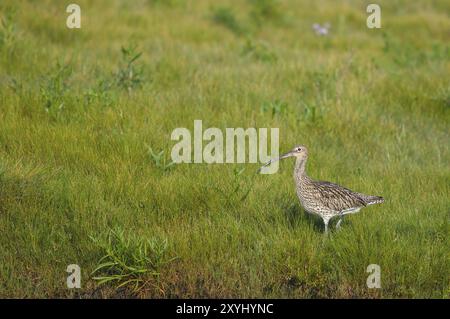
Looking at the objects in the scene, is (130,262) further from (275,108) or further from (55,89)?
(275,108)

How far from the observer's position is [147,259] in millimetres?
5777

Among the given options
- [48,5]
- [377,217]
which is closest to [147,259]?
[377,217]

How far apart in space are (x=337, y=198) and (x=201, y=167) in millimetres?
1826

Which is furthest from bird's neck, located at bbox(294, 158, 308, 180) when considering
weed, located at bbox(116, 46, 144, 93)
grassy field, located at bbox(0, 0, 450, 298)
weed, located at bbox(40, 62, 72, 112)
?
weed, located at bbox(116, 46, 144, 93)

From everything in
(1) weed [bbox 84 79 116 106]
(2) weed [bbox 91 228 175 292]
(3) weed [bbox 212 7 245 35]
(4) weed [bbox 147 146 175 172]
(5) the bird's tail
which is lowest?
(2) weed [bbox 91 228 175 292]

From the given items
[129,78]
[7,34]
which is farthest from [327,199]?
[7,34]

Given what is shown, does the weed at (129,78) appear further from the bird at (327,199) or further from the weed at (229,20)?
the weed at (229,20)

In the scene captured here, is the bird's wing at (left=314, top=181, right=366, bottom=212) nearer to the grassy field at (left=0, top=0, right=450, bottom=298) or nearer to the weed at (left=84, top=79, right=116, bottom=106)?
the grassy field at (left=0, top=0, right=450, bottom=298)

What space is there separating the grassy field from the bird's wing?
24 centimetres

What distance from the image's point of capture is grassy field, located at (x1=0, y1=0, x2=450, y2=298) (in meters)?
5.90

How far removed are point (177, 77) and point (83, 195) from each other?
4.11 m

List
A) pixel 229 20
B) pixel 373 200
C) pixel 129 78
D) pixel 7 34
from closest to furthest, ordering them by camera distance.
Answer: pixel 373 200
pixel 129 78
pixel 7 34
pixel 229 20

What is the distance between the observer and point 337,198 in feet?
20.6

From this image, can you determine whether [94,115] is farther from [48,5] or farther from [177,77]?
[48,5]
